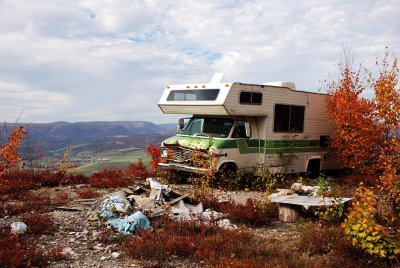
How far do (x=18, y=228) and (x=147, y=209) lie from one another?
8.24 feet

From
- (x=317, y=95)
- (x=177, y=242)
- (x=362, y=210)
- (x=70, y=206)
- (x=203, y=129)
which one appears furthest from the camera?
(x=317, y=95)

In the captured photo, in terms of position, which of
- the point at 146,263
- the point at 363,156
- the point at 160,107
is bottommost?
the point at 146,263

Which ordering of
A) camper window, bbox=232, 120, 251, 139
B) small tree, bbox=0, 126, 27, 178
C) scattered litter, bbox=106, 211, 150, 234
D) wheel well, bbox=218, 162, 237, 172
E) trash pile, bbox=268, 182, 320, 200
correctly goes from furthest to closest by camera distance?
camper window, bbox=232, 120, 251, 139
wheel well, bbox=218, 162, 237, 172
small tree, bbox=0, 126, 27, 178
trash pile, bbox=268, 182, 320, 200
scattered litter, bbox=106, 211, 150, 234

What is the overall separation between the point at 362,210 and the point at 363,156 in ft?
28.0

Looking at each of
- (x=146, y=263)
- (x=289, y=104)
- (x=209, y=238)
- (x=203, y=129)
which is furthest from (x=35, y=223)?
(x=289, y=104)

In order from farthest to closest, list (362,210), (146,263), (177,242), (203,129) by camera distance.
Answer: (203,129) → (177,242) → (146,263) → (362,210)

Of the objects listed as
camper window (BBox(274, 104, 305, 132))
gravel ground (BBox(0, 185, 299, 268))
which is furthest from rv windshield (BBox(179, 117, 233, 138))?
gravel ground (BBox(0, 185, 299, 268))

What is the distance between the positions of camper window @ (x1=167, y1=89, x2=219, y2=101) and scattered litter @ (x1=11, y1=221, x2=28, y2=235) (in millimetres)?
6423

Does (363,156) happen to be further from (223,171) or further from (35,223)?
(35,223)

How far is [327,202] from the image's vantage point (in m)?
8.46

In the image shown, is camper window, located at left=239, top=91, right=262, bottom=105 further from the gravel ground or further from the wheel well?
the gravel ground

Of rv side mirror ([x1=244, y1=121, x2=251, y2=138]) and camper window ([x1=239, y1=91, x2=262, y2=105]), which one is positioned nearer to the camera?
camper window ([x1=239, y1=91, x2=262, y2=105])

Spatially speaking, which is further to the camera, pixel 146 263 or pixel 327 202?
pixel 327 202

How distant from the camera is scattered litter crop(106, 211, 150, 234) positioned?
713 cm
